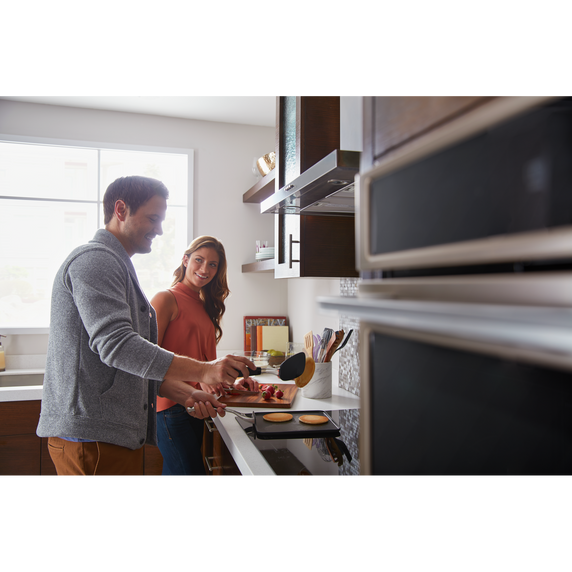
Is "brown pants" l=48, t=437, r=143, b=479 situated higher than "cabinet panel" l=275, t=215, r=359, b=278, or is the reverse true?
"cabinet panel" l=275, t=215, r=359, b=278

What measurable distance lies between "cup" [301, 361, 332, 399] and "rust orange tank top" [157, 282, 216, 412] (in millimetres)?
442

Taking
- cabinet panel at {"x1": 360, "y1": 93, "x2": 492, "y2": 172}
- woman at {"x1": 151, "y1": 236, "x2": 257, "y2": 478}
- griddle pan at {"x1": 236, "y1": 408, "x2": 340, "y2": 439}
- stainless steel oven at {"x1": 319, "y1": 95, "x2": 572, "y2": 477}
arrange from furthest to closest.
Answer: woman at {"x1": 151, "y1": 236, "x2": 257, "y2": 478} → griddle pan at {"x1": 236, "y1": 408, "x2": 340, "y2": 439} → cabinet panel at {"x1": 360, "y1": 93, "x2": 492, "y2": 172} → stainless steel oven at {"x1": 319, "y1": 95, "x2": 572, "y2": 477}

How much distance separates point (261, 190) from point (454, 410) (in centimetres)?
212

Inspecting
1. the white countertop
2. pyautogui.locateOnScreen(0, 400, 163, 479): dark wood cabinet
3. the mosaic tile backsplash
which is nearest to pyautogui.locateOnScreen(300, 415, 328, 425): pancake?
the white countertop

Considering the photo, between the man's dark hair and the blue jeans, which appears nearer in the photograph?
the man's dark hair

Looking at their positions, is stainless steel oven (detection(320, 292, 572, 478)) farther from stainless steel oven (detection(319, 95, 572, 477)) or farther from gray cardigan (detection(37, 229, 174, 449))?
gray cardigan (detection(37, 229, 174, 449))

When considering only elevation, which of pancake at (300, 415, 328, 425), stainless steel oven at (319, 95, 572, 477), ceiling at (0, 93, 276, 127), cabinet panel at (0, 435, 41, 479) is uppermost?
ceiling at (0, 93, 276, 127)

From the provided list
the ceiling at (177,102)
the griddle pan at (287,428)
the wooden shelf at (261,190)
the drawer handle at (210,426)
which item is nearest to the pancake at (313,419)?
the griddle pan at (287,428)

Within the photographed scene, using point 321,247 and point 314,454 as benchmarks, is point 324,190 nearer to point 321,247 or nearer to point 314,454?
point 321,247

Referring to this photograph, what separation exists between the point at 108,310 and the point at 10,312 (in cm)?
193

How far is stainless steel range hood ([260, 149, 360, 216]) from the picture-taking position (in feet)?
2.97

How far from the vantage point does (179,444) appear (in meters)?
1.57
